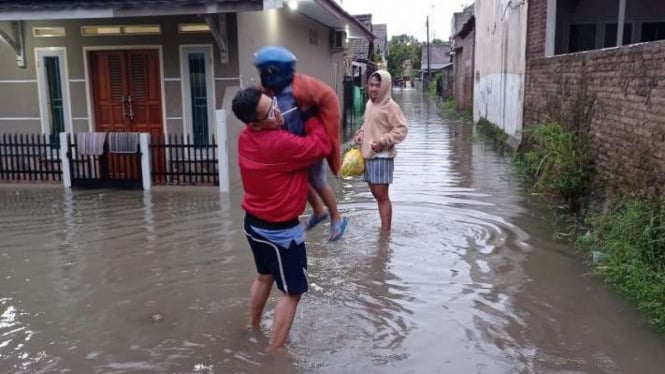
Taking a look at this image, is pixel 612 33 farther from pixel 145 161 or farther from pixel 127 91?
pixel 145 161

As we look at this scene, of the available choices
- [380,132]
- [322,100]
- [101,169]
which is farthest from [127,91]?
[322,100]

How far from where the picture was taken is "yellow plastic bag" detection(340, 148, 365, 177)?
19.6 ft

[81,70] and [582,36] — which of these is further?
[582,36]

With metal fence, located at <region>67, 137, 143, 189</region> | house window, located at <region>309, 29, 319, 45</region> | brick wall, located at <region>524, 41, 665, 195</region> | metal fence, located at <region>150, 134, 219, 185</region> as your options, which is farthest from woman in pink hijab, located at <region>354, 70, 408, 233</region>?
house window, located at <region>309, 29, 319, 45</region>

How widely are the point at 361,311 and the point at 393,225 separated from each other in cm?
259

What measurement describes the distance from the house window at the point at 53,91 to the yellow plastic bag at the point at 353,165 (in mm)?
6292

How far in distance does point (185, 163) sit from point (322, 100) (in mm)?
6383

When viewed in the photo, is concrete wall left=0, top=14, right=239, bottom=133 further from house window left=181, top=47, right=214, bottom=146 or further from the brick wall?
the brick wall

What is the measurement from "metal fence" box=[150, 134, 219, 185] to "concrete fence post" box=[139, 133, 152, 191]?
0.12 m

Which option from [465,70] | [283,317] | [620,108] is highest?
[465,70]

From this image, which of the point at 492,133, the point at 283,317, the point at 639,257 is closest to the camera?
the point at 283,317

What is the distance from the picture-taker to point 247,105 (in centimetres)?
339

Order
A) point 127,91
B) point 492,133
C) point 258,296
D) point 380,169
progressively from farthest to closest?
point 492,133, point 127,91, point 380,169, point 258,296

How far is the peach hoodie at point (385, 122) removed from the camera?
240 inches
